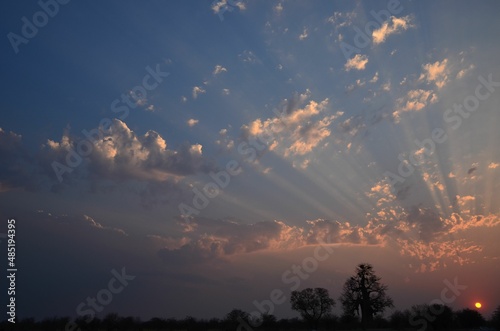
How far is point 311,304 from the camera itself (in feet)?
324

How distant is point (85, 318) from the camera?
83.3 meters

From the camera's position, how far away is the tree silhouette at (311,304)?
9700 cm

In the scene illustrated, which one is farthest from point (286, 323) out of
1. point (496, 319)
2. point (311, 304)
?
point (496, 319)

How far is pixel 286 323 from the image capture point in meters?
101

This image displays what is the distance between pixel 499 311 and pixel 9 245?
256ft

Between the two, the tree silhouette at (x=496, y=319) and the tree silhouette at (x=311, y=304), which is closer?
the tree silhouette at (x=496, y=319)

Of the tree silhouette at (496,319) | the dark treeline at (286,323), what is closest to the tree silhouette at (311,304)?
the dark treeline at (286,323)

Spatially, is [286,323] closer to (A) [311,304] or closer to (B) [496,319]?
(A) [311,304]

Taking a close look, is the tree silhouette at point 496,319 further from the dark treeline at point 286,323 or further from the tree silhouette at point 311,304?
the tree silhouette at point 311,304

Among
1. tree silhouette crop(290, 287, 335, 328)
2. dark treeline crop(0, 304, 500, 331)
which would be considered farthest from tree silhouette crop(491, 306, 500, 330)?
tree silhouette crop(290, 287, 335, 328)

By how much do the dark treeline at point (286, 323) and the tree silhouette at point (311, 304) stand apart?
2098mm

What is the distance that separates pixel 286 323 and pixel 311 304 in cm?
908

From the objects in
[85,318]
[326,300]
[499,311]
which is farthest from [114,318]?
[499,311]

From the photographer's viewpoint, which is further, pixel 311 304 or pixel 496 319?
pixel 311 304
